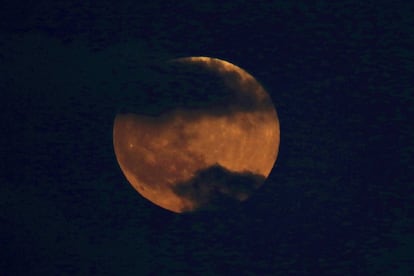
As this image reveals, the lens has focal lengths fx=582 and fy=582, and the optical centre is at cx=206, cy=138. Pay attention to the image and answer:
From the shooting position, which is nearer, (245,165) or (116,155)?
(245,165)

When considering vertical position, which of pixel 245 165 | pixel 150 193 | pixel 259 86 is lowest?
pixel 150 193

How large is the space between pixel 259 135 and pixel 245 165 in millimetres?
333

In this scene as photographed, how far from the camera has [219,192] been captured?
577 cm

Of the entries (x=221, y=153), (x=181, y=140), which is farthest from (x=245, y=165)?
(x=181, y=140)

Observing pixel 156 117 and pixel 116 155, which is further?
pixel 116 155

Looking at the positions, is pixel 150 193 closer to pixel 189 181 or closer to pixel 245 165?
pixel 189 181

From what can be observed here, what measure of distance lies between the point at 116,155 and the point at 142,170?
1.64 feet

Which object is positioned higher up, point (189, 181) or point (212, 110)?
point (212, 110)

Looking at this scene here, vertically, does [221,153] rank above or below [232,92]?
below

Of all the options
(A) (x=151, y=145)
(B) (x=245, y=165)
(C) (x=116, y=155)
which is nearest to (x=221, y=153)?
(B) (x=245, y=165)

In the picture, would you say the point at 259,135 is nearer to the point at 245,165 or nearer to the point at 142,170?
the point at 245,165

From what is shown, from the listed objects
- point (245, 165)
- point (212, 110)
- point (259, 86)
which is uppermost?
point (259, 86)

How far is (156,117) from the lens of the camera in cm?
578

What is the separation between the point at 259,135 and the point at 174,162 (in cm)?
89
